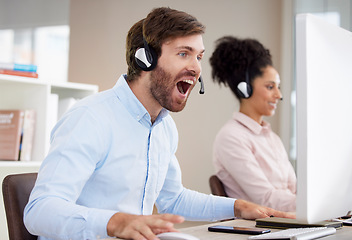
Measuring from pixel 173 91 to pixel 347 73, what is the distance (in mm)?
530

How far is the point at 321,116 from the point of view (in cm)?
95

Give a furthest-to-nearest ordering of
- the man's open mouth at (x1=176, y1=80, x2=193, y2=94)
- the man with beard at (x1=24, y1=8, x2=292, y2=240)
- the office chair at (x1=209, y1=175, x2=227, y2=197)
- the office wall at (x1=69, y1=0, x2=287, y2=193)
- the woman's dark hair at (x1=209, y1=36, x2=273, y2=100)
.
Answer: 1. the office wall at (x1=69, y1=0, x2=287, y2=193)
2. the woman's dark hair at (x1=209, y1=36, x2=273, y2=100)
3. the office chair at (x1=209, y1=175, x2=227, y2=197)
4. the man's open mouth at (x1=176, y1=80, x2=193, y2=94)
5. the man with beard at (x1=24, y1=8, x2=292, y2=240)

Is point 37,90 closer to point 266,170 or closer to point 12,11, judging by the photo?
point 266,170

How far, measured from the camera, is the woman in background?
2.40 metres

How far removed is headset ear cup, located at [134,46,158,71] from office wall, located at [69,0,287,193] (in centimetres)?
218

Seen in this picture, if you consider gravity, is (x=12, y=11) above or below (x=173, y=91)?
above

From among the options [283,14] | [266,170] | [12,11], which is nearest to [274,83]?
[266,170]

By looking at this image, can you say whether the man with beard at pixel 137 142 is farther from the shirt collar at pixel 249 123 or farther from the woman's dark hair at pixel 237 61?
the woman's dark hair at pixel 237 61

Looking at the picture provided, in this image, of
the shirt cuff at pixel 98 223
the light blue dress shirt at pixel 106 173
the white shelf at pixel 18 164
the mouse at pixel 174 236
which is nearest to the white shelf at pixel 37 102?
the white shelf at pixel 18 164

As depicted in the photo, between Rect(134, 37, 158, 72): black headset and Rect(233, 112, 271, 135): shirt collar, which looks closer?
Rect(134, 37, 158, 72): black headset

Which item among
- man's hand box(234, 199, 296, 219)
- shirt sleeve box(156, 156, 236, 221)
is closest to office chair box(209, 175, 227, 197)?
shirt sleeve box(156, 156, 236, 221)

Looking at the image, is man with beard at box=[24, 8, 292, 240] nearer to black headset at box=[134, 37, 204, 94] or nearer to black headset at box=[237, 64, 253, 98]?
black headset at box=[134, 37, 204, 94]

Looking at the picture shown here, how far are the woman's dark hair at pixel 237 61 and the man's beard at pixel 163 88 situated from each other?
1.40m

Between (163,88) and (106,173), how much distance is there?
303mm
